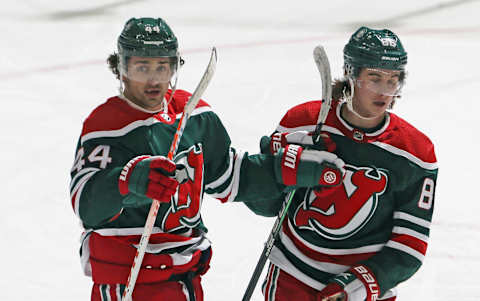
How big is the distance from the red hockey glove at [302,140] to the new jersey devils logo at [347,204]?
0.09 meters

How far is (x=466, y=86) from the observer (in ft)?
17.3

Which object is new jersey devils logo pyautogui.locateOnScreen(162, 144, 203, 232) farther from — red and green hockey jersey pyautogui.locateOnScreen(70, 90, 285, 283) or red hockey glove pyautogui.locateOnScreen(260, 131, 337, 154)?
red hockey glove pyautogui.locateOnScreen(260, 131, 337, 154)

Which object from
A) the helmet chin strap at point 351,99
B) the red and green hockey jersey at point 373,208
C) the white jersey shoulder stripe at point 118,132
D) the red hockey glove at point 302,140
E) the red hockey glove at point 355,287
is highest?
the helmet chin strap at point 351,99

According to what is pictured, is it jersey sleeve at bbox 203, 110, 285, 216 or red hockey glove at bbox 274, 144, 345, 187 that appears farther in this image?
jersey sleeve at bbox 203, 110, 285, 216

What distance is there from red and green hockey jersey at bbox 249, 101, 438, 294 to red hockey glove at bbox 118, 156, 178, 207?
48cm

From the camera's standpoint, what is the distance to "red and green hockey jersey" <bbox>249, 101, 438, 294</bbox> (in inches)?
94.7

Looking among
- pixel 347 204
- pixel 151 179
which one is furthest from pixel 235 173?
pixel 151 179

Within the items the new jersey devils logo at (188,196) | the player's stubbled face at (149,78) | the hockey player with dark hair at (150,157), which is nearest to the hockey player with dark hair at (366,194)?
the hockey player with dark hair at (150,157)

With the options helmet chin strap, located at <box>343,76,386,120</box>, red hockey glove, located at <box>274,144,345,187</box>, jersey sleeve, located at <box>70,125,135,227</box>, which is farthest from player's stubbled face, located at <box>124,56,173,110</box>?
helmet chin strap, located at <box>343,76,386,120</box>

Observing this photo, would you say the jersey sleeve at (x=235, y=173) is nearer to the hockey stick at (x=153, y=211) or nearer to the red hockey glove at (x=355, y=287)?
the hockey stick at (x=153, y=211)

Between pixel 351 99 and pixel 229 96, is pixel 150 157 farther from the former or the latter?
pixel 229 96

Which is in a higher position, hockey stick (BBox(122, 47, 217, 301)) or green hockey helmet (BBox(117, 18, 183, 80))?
green hockey helmet (BBox(117, 18, 183, 80))

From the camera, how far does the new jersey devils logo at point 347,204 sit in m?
2.41

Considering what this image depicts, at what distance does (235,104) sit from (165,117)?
2.52 m
